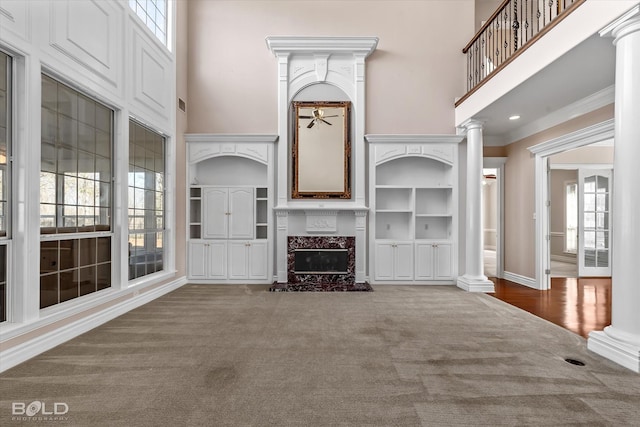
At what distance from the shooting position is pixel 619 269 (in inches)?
106

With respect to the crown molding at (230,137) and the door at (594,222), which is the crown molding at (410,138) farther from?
the door at (594,222)

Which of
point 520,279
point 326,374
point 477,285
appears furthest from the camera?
point 520,279

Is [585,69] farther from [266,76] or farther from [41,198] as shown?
[41,198]

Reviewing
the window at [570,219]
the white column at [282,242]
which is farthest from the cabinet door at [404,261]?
the window at [570,219]

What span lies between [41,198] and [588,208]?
9.21m

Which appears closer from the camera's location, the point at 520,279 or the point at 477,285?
the point at 477,285

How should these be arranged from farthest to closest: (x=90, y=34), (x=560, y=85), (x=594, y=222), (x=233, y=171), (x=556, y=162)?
(x=594, y=222)
(x=556, y=162)
(x=233, y=171)
(x=560, y=85)
(x=90, y=34)

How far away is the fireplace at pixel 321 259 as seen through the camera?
580cm

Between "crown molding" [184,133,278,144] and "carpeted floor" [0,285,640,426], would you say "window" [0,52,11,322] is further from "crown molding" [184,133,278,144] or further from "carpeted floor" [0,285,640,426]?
"crown molding" [184,133,278,144]

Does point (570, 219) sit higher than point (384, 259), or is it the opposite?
point (570, 219)

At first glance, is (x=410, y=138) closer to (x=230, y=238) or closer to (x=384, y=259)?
(x=384, y=259)

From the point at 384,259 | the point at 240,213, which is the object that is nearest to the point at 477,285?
the point at 384,259

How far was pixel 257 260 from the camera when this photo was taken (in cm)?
596

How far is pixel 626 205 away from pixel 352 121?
4200mm
